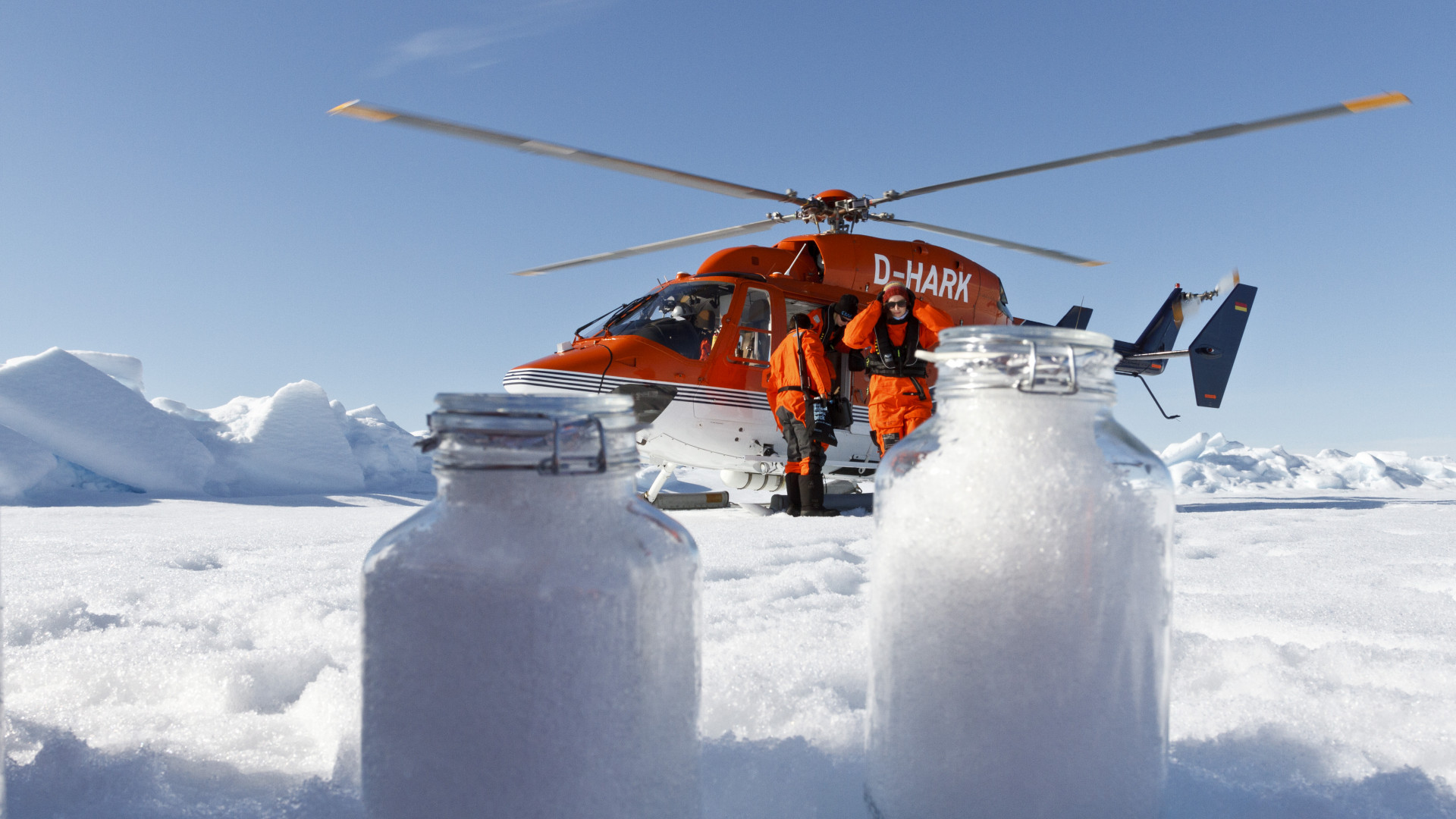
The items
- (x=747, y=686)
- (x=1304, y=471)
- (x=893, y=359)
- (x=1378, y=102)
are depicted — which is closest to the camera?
(x=747, y=686)

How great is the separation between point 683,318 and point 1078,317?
469 centimetres

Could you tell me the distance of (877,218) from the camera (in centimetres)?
589

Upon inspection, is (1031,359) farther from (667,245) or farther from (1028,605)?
(667,245)

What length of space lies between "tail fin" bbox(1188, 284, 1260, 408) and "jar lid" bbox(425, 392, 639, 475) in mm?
8984

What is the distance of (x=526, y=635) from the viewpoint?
2.09 ft

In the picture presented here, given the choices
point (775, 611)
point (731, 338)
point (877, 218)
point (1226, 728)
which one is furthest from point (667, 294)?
point (1226, 728)

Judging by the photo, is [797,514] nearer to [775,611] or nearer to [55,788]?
[775,611]

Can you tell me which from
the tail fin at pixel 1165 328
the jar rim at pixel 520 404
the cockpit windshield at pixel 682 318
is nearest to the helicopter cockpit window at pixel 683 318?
the cockpit windshield at pixel 682 318

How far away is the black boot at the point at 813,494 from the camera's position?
16.9 feet

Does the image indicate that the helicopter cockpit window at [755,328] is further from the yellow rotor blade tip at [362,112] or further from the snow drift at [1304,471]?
the snow drift at [1304,471]

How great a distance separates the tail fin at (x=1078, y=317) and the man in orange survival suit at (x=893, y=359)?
4117 millimetres

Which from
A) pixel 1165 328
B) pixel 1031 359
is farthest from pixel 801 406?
pixel 1165 328

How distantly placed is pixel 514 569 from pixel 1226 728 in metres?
0.96

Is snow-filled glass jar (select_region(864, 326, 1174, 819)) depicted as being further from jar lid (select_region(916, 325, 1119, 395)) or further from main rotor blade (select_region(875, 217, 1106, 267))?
main rotor blade (select_region(875, 217, 1106, 267))
